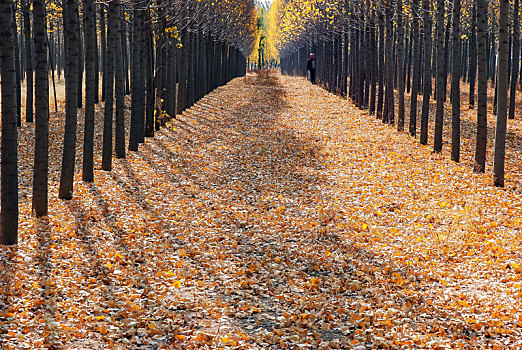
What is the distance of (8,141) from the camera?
343 inches

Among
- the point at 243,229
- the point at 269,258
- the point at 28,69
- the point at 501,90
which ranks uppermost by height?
the point at 28,69

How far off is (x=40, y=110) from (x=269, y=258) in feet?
17.3

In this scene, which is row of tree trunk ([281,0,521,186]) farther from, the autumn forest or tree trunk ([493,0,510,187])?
the autumn forest

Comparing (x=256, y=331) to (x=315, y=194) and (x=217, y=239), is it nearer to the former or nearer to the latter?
(x=217, y=239)

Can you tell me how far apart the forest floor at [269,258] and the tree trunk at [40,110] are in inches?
18.4

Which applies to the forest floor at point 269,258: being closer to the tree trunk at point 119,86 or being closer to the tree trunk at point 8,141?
the tree trunk at point 8,141

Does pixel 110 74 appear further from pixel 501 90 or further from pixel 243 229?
pixel 501 90

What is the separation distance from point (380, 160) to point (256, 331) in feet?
37.8

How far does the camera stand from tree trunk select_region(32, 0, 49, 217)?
9.88 metres

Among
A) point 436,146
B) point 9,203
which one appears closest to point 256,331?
point 9,203

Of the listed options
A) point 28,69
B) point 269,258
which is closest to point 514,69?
point 269,258

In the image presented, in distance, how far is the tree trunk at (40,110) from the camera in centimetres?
988

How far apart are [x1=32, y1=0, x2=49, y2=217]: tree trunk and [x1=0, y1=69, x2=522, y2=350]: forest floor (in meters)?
0.47

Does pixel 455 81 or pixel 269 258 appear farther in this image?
pixel 455 81
